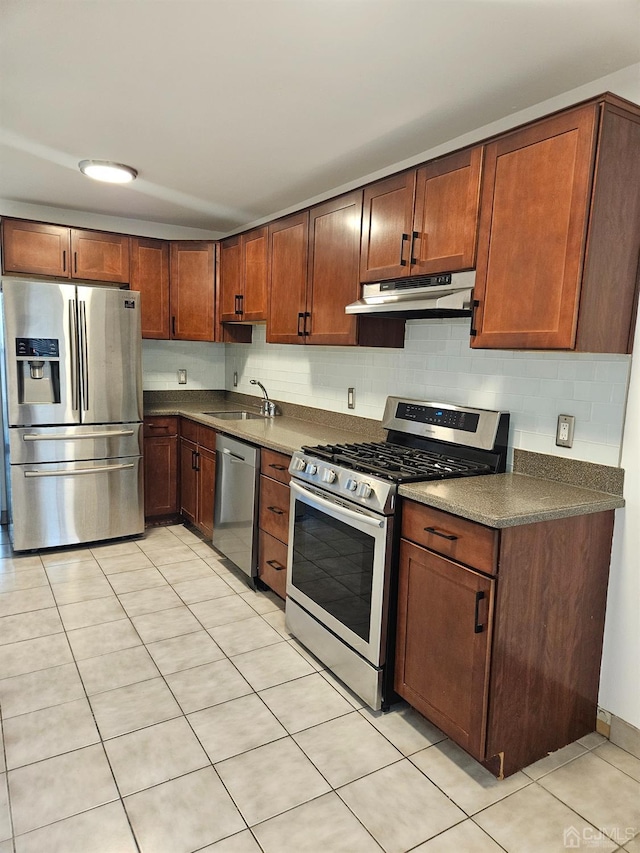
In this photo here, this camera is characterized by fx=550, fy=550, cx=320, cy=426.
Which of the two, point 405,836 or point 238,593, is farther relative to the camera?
point 238,593

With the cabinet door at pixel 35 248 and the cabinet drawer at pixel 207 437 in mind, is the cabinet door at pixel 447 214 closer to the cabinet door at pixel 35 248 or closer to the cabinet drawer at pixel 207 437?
the cabinet drawer at pixel 207 437

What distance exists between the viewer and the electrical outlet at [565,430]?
2160 mm

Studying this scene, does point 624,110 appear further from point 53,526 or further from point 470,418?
point 53,526

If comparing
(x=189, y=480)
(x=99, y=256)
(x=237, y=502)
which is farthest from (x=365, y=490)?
(x=99, y=256)

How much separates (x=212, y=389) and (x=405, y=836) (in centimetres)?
397

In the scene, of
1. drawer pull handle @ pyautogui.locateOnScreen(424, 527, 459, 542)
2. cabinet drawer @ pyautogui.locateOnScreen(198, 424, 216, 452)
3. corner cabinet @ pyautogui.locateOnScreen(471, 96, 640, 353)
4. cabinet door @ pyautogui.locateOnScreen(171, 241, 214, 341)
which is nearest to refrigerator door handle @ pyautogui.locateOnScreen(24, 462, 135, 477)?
cabinet drawer @ pyautogui.locateOnScreen(198, 424, 216, 452)

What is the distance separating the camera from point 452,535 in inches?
73.5

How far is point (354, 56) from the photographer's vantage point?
1.91 metres

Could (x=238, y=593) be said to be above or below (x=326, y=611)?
below

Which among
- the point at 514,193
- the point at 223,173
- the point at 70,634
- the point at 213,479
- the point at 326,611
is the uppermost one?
the point at 223,173

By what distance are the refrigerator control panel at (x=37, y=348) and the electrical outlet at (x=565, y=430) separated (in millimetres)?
3027

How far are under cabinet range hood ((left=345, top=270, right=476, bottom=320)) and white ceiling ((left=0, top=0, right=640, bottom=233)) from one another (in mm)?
704

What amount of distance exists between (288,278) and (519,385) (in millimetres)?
1688

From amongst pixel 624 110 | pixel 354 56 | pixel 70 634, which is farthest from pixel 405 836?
pixel 354 56
